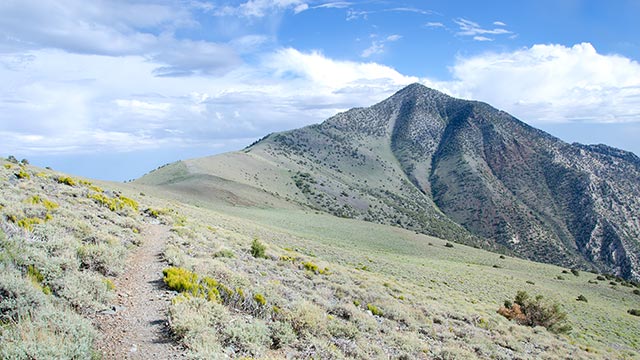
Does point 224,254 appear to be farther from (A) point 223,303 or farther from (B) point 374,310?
(B) point 374,310

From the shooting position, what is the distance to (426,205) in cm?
13500

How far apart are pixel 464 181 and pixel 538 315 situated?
132 metres

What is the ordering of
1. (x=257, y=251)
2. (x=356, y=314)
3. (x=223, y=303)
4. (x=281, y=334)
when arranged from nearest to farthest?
(x=281, y=334)
(x=223, y=303)
(x=356, y=314)
(x=257, y=251)

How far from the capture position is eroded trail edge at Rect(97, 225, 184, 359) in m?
6.70

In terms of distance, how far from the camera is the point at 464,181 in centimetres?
14725

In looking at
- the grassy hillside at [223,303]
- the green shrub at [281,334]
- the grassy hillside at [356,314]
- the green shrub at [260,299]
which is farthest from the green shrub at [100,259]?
the green shrub at [281,334]

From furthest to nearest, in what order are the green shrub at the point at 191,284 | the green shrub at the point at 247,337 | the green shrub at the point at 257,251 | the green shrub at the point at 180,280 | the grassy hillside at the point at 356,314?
the green shrub at the point at 257,251
the green shrub at the point at 180,280
the green shrub at the point at 191,284
the grassy hillside at the point at 356,314
the green shrub at the point at 247,337

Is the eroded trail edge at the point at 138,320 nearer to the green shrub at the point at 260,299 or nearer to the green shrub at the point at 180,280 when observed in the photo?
the green shrub at the point at 180,280

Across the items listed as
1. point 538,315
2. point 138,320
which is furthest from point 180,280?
point 538,315

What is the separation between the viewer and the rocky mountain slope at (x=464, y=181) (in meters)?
98.9

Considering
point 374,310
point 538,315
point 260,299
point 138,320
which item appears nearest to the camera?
point 138,320

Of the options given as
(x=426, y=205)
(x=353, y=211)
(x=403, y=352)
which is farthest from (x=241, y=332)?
(x=426, y=205)

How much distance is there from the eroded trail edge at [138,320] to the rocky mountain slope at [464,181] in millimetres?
A: 56620

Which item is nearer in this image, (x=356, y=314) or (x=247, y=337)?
(x=247, y=337)
